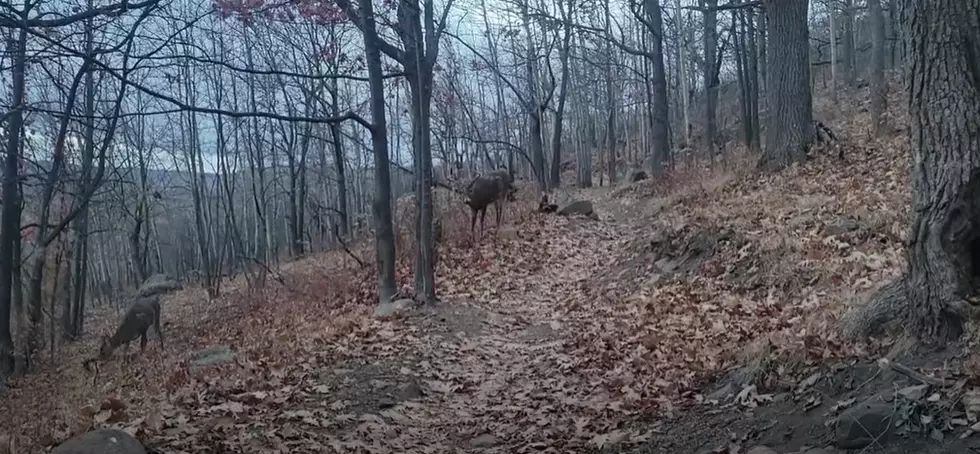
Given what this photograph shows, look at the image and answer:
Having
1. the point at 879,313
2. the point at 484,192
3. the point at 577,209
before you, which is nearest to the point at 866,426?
the point at 879,313

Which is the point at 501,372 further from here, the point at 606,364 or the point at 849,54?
the point at 849,54

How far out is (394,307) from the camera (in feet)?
35.2

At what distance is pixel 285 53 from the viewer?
26984 mm

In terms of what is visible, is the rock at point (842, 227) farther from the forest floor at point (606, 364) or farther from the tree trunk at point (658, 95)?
the tree trunk at point (658, 95)

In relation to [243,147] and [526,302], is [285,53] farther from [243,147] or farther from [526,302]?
[526,302]

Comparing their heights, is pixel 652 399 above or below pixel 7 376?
above

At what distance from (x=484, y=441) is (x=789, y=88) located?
36.9ft

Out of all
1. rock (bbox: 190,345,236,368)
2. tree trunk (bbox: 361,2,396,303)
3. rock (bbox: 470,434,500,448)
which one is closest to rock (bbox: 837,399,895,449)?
rock (bbox: 470,434,500,448)

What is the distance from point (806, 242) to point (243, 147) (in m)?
33.6

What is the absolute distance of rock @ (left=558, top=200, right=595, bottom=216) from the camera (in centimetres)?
1844

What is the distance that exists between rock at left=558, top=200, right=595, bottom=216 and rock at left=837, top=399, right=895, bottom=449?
46.7 ft

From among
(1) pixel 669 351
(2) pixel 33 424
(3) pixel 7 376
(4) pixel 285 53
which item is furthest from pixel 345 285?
(4) pixel 285 53

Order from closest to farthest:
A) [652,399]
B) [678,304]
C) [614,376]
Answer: [652,399] → [614,376] → [678,304]

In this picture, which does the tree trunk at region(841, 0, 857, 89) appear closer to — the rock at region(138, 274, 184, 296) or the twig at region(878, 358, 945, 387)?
the rock at region(138, 274, 184, 296)
